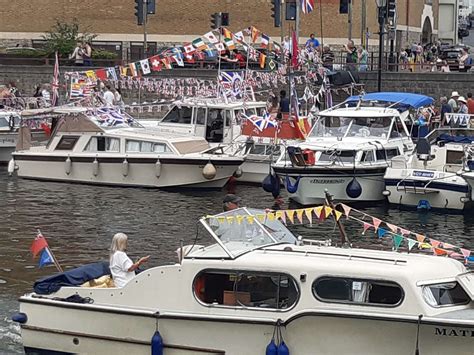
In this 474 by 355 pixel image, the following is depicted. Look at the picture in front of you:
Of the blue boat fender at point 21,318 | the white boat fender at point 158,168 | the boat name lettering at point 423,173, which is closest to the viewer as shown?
the blue boat fender at point 21,318

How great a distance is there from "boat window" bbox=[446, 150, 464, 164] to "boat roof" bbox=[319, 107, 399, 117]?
266 centimetres

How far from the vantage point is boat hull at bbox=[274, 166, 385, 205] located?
2944 centimetres

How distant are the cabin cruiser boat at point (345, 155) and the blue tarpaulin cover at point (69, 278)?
44.0 feet

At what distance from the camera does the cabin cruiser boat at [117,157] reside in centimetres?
3198

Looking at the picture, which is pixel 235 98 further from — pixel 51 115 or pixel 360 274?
pixel 360 274

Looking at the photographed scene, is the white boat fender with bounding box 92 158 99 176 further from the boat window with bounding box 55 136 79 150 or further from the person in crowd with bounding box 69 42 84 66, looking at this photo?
the person in crowd with bounding box 69 42 84 66

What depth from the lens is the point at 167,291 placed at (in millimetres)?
14734

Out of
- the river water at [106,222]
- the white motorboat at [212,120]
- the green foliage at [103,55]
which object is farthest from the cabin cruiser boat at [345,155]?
the green foliage at [103,55]

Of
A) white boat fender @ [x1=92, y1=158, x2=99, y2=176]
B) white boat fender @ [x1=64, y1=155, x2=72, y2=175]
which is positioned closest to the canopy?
white boat fender @ [x1=92, y1=158, x2=99, y2=176]

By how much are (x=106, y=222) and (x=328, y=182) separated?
233 inches

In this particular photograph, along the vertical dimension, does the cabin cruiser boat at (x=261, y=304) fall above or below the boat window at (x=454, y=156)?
below

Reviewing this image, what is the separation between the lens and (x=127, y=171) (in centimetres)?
3259

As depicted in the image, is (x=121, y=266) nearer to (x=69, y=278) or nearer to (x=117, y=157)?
(x=69, y=278)

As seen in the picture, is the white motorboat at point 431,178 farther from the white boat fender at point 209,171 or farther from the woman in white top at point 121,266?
the woman in white top at point 121,266
